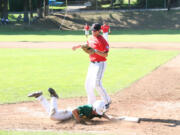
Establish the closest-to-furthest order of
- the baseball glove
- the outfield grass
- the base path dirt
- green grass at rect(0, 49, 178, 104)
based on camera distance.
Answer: the base path dirt, the baseball glove, green grass at rect(0, 49, 178, 104), the outfield grass

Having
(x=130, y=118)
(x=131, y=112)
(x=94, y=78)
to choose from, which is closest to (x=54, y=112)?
(x=94, y=78)

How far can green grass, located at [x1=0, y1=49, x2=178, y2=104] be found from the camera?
12335 mm

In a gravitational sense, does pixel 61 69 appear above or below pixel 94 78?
below

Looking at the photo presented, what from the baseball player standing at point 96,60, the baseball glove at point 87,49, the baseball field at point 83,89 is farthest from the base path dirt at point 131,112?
the baseball glove at point 87,49

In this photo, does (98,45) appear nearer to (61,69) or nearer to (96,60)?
(96,60)

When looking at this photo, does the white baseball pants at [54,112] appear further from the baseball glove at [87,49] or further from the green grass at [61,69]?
the green grass at [61,69]

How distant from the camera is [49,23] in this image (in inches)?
1889

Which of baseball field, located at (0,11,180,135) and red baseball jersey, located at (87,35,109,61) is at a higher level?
red baseball jersey, located at (87,35,109,61)

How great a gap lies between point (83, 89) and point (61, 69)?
4.67 meters

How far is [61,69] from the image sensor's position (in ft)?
54.7

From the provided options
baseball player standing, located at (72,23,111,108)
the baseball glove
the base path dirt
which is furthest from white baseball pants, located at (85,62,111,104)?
the base path dirt

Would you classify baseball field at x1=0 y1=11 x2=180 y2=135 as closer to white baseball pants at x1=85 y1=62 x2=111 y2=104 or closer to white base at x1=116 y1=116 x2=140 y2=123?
white base at x1=116 y1=116 x2=140 y2=123

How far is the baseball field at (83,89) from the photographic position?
25.6 feet

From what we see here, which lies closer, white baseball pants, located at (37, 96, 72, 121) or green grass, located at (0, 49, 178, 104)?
white baseball pants, located at (37, 96, 72, 121)
